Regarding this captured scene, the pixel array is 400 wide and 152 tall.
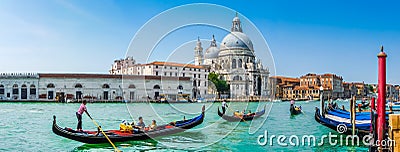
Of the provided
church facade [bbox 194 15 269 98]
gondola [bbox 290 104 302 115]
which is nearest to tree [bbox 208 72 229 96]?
church facade [bbox 194 15 269 98]

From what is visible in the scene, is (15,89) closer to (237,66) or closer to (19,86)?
(19,86)

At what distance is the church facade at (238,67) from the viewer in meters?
31.0

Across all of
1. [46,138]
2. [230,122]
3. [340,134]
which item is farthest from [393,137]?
[230,122]

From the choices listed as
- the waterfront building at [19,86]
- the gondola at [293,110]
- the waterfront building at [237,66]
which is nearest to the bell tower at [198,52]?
the waterfront building at [237,66]

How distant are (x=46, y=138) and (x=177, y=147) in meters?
2.33

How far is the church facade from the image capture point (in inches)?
1221

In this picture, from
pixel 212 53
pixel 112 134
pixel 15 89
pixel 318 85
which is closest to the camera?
pixel 112 134

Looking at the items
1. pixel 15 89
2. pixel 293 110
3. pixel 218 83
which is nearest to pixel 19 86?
pixel 15 89

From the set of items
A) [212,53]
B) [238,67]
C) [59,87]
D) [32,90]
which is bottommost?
[32,90]

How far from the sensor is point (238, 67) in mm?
32750

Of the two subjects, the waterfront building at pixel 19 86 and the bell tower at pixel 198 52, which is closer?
the bell tower at pixel 198 52

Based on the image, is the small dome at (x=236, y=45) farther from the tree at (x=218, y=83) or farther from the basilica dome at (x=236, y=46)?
the tree at (x=218, y=83)

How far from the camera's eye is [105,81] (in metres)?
21.4

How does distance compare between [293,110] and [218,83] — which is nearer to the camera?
[293,110]
